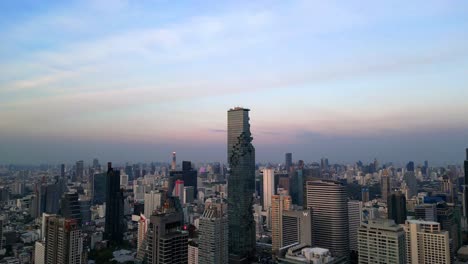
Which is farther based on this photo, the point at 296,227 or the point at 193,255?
the point at 296,227

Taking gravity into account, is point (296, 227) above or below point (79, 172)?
below

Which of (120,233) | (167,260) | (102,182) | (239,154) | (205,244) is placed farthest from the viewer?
(102,182)

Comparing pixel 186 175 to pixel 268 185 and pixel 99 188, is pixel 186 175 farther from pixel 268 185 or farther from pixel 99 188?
pixel 268 185

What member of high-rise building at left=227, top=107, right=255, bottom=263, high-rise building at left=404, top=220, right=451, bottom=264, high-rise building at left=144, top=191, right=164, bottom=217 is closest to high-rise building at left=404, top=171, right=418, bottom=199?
high-rise building at left=227, top=107, right=255, bottom=263

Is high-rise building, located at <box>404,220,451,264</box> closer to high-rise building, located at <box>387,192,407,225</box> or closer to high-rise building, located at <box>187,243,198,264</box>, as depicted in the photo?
high-rise building, located at <box>387,192,407,225</box>

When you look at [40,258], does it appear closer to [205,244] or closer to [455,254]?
[205,244]

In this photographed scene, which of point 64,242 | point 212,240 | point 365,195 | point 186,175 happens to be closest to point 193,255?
point 212,240

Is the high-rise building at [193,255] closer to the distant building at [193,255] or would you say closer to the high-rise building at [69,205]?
the distant building at [193,255]

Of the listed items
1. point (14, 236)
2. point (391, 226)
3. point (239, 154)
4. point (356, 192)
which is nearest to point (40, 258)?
point (14, 236)
